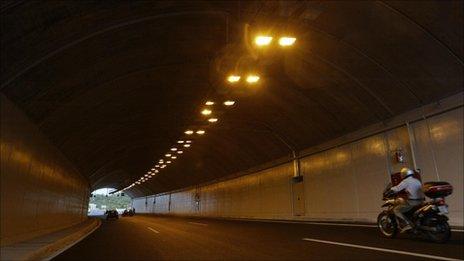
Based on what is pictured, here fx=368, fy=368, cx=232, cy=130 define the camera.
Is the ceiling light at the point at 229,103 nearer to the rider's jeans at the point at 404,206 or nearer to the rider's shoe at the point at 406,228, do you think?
the rider's jeans at the point at 404,206

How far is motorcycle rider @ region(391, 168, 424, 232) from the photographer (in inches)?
391

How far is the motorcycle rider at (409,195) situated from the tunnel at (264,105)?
0.04m

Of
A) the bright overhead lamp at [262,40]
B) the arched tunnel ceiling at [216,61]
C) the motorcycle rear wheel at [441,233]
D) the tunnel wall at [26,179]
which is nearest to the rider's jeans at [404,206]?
the motorcycle rear wheel at [441,233]

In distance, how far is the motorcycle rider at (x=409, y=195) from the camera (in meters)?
9.93

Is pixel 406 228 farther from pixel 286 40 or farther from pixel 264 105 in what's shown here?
pixel 264 105

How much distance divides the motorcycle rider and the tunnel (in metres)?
0.04

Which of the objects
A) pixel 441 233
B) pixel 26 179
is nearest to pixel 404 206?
pixel 441 233

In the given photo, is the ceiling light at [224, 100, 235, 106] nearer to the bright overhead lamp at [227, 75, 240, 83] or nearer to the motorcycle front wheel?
the bright overhead lamp at [227, 75, 240, 83]

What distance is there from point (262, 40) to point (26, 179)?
32.2 ft

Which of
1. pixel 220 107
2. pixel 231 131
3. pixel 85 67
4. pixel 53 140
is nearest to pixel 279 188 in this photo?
pixel 231 131

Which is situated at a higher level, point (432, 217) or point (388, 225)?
point (432, 217)

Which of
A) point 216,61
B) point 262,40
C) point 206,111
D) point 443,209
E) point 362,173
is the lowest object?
point 443,209

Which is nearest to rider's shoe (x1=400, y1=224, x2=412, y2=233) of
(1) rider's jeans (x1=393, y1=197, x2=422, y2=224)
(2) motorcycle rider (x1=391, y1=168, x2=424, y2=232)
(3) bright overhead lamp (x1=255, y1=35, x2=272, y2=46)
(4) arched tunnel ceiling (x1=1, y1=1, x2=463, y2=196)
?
(2) motorcycle rider (x1=391, y1=168, x2=424, y2=232)

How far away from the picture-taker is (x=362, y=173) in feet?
60.4
